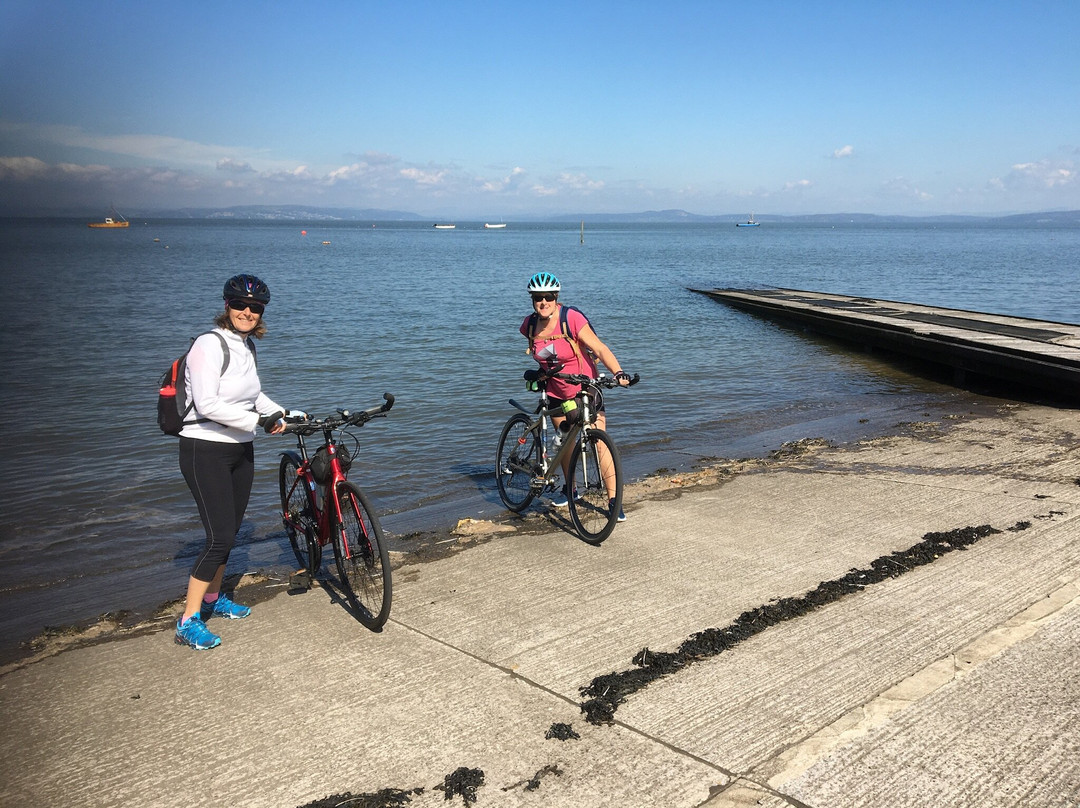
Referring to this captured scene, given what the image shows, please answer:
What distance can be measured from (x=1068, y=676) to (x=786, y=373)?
14.6 meters

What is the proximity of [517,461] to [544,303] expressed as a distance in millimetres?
1452

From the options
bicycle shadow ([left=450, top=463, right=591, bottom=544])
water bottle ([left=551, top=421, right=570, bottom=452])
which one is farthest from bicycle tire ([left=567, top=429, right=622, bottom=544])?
water bottle ([left=551, top=421, right=570, bottom=452])

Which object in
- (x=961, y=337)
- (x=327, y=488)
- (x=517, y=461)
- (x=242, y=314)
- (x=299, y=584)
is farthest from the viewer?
(x=961, y=337)

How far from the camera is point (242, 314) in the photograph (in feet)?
14.1

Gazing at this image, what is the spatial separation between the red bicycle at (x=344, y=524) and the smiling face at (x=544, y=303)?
1.74 m

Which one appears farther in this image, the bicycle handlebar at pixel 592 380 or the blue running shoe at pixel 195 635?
the bicycle handlebar at pixel 592 380

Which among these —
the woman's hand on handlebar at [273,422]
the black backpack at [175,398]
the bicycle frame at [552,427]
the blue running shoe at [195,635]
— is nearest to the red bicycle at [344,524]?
the woman's hand on handlebar at [273,422]

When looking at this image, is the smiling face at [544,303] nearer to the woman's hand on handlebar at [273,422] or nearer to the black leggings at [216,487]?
the woman's hand on handlebar at [273,422]

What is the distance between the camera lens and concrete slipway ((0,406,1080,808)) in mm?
3041

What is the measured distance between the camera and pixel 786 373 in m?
17.8

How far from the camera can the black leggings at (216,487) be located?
4293 millimetres

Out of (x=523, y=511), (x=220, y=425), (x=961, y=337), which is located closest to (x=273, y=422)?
(x=220, y=425)

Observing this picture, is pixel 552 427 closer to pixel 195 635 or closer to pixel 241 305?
A: pixel 241 305

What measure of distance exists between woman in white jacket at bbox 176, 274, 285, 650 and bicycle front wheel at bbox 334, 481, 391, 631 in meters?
0.58
